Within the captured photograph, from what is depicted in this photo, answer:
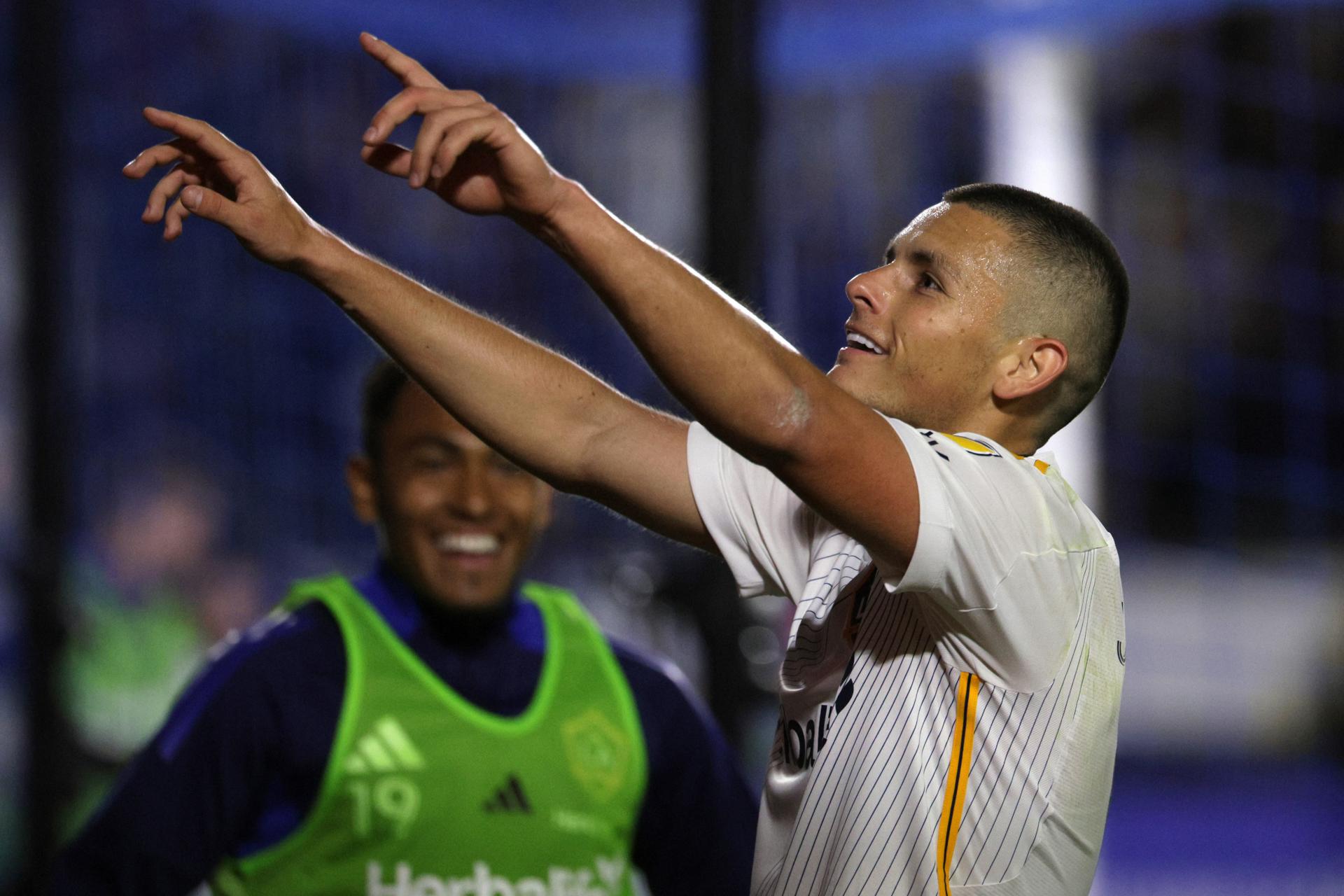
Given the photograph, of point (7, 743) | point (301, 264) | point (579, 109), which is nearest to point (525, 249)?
point (579, 109)

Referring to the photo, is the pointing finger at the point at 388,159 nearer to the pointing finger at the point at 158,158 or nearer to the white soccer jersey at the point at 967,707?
the pointing finger at the point at 158,158

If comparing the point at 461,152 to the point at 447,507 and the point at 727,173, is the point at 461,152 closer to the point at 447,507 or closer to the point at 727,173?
the point at 447,507

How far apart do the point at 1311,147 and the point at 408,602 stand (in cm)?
713

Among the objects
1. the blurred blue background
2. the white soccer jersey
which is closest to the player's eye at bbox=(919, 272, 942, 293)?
the white soccer jersey

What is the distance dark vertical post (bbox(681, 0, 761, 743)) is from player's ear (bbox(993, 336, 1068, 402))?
1557mm

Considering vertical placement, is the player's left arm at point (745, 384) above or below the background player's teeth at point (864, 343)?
below

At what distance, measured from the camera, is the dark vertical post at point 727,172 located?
3238mm

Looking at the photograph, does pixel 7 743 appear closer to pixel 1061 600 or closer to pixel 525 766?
pixel 525 766

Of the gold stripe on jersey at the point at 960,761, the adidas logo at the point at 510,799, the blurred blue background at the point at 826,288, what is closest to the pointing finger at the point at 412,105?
the gold stripe on jersey at the point at 960,761

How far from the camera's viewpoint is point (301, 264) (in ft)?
4.97

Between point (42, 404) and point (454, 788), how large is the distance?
2033 millimetres

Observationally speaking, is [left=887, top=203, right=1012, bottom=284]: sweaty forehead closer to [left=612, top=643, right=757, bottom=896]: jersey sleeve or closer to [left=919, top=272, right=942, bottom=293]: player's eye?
[left=919, top=272, right=942, bottom=293]: player's eye

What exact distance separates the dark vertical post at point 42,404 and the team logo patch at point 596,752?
69.4 inches

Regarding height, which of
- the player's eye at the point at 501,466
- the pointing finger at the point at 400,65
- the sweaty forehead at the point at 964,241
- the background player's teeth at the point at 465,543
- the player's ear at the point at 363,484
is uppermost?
the pointing finger at the point at 400,65
